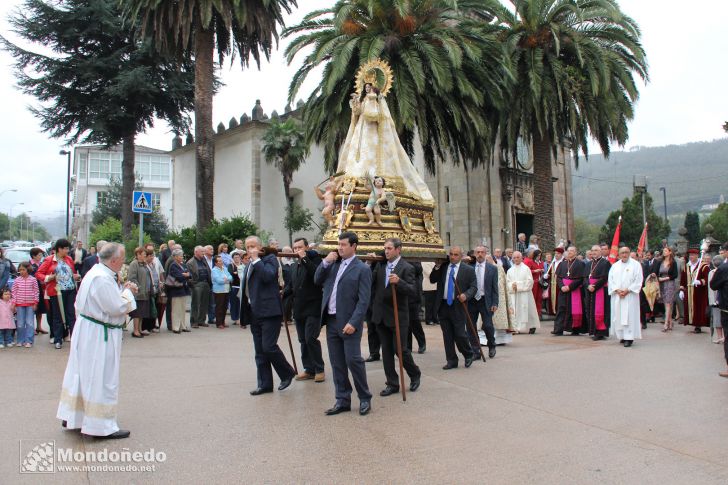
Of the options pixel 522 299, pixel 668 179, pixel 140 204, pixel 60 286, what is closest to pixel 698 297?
pixel 522 299

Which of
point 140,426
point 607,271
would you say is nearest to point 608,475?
point 140,426

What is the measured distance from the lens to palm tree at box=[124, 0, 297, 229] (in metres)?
23.3

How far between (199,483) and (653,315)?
16372 mm

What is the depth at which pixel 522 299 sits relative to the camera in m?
14.0

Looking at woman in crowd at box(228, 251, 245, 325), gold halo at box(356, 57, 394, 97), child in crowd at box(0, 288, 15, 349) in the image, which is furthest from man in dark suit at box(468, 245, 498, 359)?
child in crowd at box(0, 288, 15, 349)

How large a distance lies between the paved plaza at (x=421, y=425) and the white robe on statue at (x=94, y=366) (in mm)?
222

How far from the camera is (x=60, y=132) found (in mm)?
31516

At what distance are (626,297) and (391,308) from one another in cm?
621

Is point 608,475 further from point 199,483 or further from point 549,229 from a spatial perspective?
point 549,229

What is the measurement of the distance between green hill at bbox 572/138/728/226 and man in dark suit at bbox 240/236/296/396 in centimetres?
11850

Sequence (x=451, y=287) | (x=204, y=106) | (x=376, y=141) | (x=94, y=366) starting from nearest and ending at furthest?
(x=94, y=366) → (x=451, y=287) → (x=376, y=141) → (x=204, y=106)

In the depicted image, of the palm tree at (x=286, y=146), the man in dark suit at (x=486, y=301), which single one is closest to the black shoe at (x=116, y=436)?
the man in dark suit at (x=486, y=301)

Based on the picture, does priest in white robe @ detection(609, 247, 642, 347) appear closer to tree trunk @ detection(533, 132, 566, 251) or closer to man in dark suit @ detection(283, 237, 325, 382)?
man in dark suit @ detection(283, 237, 325, 382)

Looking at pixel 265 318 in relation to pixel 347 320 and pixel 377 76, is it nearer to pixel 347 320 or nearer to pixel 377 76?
pixel 347 320
